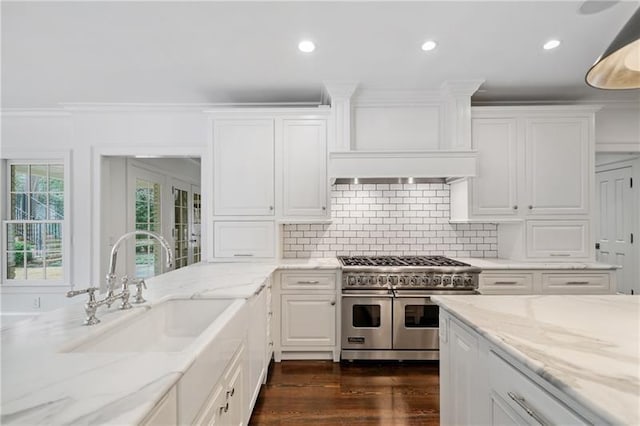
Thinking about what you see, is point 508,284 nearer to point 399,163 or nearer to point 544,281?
point 544,281

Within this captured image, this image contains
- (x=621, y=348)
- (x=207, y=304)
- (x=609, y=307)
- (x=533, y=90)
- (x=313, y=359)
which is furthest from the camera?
(x=533, y=90)

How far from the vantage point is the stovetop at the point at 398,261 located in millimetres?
3075

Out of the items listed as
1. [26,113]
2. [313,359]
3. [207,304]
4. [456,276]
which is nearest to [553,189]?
[456,276]

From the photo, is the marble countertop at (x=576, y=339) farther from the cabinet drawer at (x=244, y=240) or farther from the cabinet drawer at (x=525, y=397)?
the cabinet drawer at (x=244, y=240)

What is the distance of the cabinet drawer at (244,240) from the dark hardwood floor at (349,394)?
1.05 m

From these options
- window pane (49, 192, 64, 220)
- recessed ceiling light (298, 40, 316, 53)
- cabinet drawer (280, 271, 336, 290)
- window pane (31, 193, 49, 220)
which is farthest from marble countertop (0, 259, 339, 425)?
window pane (31, 193, 49, 220)

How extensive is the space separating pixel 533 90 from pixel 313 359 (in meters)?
3.41

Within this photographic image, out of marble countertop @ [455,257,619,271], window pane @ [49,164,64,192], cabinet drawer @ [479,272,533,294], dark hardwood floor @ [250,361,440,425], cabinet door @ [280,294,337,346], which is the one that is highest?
window pane @ [49,164,64,192]

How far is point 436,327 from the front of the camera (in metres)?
2.94

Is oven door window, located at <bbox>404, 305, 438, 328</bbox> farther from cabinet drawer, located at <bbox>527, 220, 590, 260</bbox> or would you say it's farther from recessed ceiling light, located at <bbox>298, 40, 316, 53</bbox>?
recessed ceiling light, located at <bbox>298, 40, 316, 53</bbox>

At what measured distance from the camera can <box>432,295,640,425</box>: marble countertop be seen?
768 mm

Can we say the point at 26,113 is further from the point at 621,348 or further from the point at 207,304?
the point at 621,348

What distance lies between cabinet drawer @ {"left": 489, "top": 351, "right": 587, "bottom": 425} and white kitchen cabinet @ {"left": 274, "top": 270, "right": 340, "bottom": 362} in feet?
6.10

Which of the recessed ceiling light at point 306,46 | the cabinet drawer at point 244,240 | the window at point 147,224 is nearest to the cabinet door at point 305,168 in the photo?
the cabinet drawer at point 244,240
